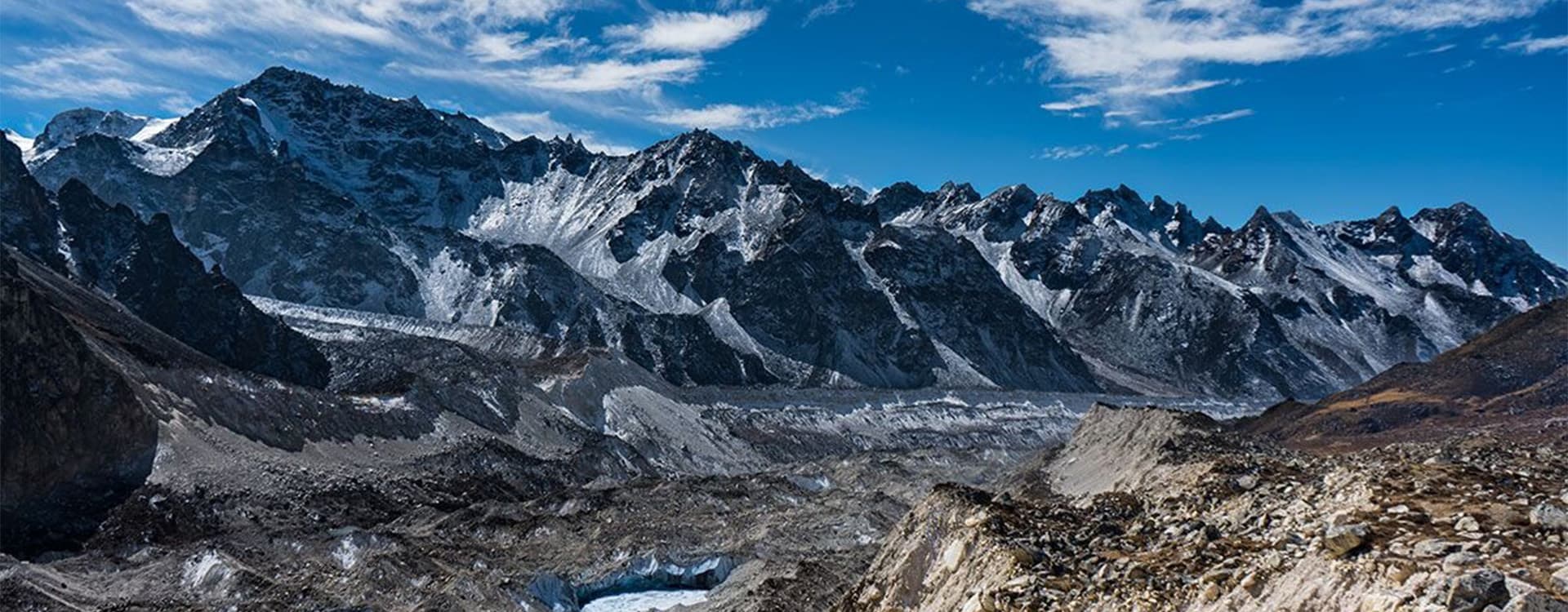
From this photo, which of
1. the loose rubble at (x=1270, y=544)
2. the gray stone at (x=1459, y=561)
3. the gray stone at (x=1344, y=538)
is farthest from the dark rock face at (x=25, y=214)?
the gray stone at (x=1459, y=561)

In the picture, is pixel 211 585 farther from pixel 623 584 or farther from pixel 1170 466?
pixel 1170 466

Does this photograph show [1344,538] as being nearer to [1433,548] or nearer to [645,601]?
[1433,548]

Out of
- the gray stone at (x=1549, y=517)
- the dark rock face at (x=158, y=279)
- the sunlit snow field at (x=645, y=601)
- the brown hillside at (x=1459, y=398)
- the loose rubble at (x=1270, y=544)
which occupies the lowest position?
the sunlit snow field at (x=645, y=601)

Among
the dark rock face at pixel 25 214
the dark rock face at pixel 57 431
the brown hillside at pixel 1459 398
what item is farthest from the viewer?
the dark rock face at pixel 25 214

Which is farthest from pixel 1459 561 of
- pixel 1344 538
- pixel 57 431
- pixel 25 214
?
pixel 25 214

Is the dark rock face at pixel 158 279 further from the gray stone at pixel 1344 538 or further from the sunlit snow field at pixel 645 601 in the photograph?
the gray stone at pixel 1344 538

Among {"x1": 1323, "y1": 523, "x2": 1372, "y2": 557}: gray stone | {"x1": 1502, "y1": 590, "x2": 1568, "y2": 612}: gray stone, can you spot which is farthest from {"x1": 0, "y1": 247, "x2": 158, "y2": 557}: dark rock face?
{"x1": 1502, "y1": 590, "x2": 1568, "y2": 612}: gray stone
